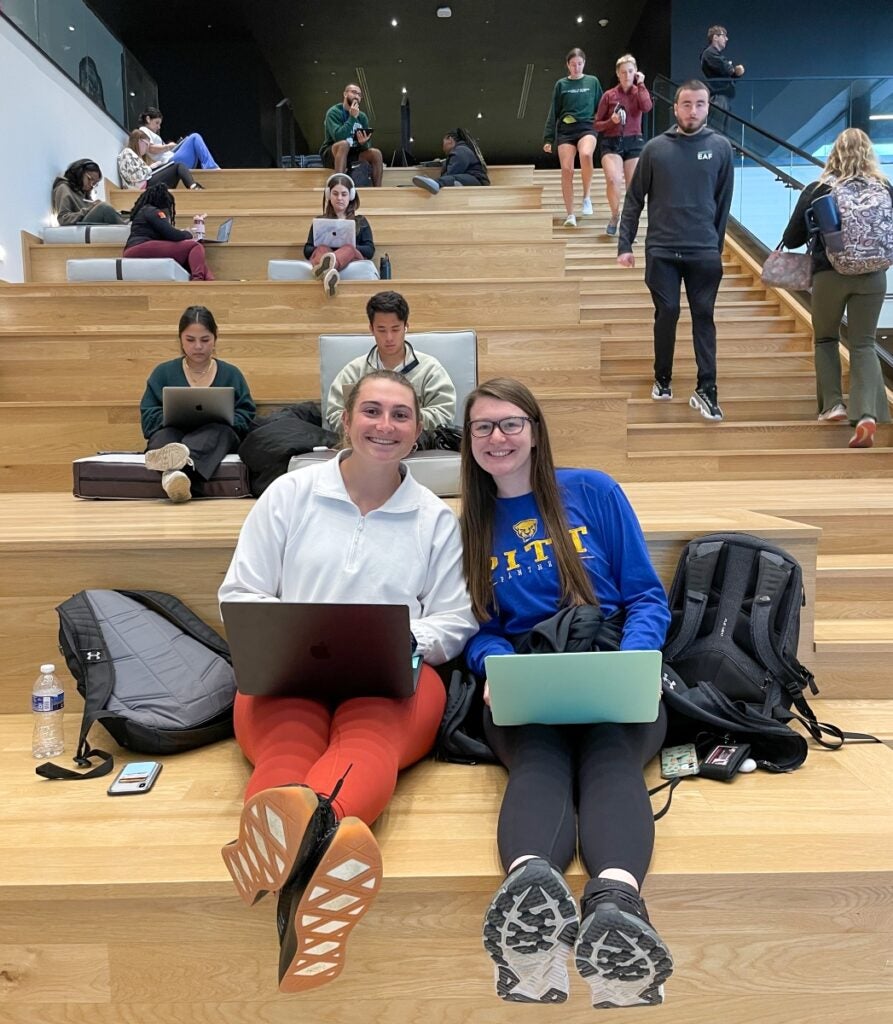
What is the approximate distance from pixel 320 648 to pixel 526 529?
51 cm

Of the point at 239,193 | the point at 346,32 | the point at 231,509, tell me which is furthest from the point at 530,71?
the point at 231,509

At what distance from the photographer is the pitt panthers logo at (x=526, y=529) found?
5.56 feet

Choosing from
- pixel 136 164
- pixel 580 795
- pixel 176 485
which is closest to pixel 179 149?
pixel 136 164

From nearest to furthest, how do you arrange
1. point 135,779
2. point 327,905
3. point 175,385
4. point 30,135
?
point 327,905, point 135,779, point 175,385, point 30,135

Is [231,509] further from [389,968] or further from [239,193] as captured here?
[239,193]

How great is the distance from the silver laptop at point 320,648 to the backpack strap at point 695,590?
2.10 feet

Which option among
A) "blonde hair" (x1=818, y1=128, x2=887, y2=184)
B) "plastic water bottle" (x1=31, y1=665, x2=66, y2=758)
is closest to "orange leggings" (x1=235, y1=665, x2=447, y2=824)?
"plastic water bottle" (x1=31, y1=665, x2=66, y2=758)

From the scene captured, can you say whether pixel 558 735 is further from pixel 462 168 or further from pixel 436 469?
pixel 462 168

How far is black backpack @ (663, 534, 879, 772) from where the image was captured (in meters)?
1.63

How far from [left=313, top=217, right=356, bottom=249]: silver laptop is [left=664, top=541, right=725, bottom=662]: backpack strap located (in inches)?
126

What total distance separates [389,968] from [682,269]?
3.04 meters

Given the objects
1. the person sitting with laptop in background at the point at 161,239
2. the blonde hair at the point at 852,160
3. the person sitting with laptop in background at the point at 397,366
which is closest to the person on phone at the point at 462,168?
the person sitting with laptop in background at the point at 161,239

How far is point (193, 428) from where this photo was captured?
2979 millimetres

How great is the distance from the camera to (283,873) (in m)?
1.10
